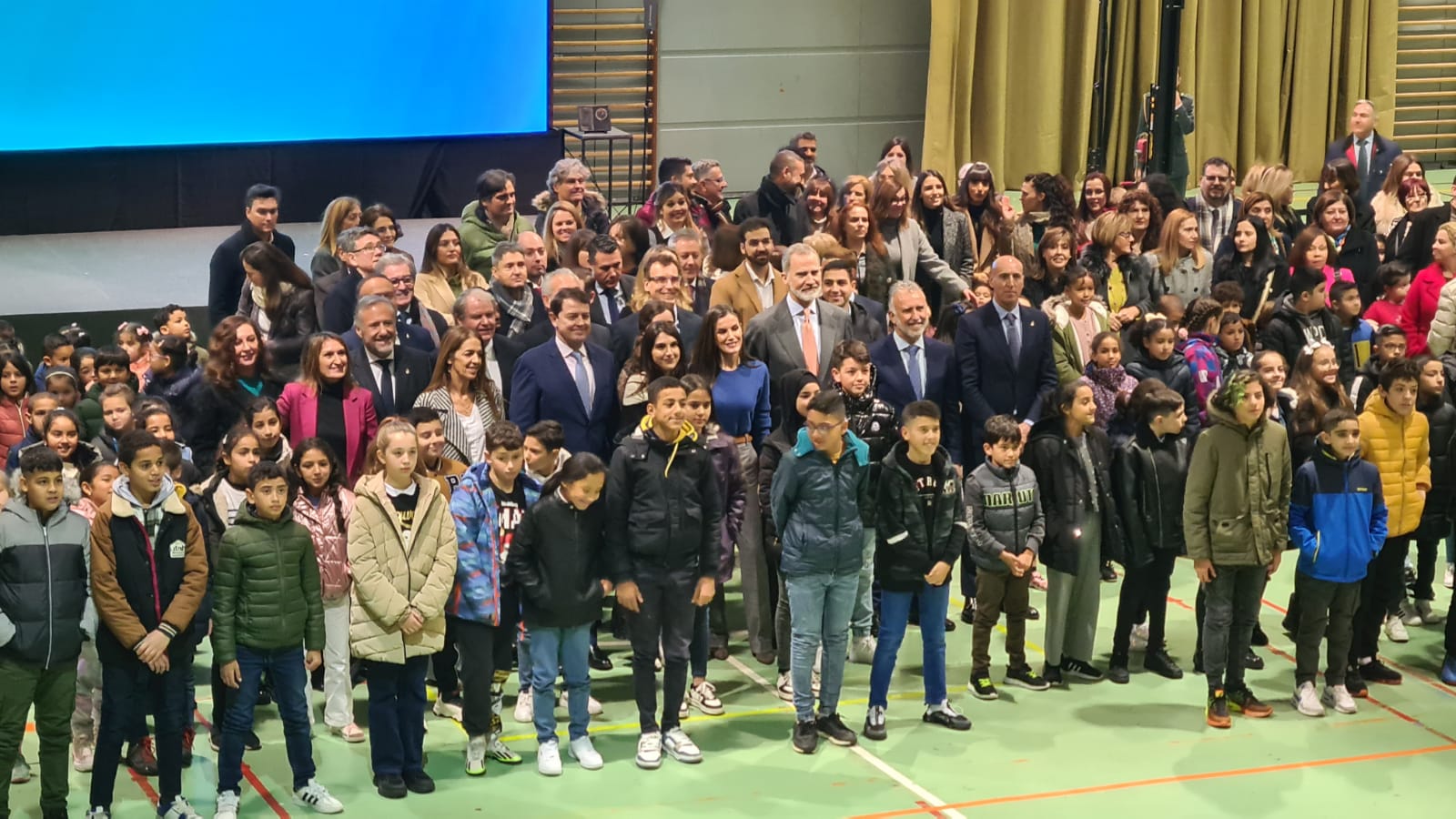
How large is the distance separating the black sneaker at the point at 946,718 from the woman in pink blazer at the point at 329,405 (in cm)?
252

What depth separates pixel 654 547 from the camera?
6766 mm

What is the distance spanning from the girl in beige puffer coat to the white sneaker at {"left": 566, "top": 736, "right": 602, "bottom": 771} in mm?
588

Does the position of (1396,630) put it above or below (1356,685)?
above

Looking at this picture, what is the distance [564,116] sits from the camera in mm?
15242

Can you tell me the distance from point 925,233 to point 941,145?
6041mm

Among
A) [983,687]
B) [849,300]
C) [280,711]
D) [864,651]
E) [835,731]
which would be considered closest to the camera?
[280,711]

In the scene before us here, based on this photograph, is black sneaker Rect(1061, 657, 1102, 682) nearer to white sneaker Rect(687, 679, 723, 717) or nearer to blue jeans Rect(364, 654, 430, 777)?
white sneaker Rect(687, 679, 723, 717)

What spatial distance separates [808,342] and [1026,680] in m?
1.81

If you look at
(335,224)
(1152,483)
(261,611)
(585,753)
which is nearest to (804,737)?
(585,753)

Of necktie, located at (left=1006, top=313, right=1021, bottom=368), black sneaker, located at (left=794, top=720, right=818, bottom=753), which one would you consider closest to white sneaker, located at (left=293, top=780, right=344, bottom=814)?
black sneaker, located at (left=794, top=720, right=818, bottom=753)

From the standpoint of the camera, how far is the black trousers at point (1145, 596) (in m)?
7.87

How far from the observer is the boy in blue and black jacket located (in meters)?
7.40

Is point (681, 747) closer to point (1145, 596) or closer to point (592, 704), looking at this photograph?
point (592, 704)

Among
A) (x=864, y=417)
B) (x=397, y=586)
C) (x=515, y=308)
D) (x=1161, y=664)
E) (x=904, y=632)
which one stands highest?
(x=515, y=308)
